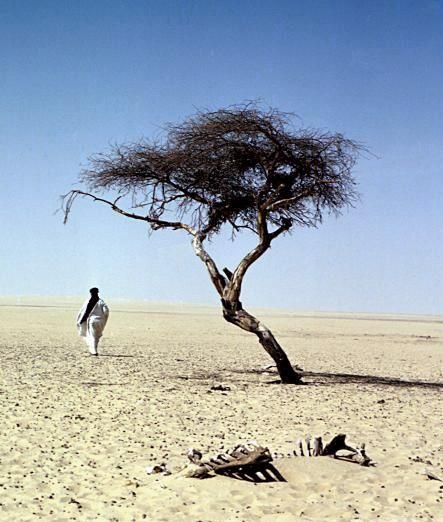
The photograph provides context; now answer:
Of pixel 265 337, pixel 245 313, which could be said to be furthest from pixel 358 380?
pixel 245 313

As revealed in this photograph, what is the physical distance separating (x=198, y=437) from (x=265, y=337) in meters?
6.67

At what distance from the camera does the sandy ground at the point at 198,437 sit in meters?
7.12

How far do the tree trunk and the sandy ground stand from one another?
1.49 feet

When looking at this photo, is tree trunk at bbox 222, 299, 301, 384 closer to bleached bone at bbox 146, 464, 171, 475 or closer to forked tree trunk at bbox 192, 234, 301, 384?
forked tree trunk at bbox 192, 234, 301, 384

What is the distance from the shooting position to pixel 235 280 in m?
16.9

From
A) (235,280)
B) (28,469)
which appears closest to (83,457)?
(28,469)

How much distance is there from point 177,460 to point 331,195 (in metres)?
10.8

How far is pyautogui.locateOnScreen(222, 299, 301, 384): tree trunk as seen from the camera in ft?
54.0

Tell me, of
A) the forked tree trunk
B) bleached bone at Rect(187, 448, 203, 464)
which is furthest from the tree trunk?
bleached bone at Rect(187, 448, 203, 464)

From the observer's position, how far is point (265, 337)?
55.0 ft

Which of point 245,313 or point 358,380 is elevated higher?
point 245,313

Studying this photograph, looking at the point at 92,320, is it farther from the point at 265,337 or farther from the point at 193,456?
the point at 193,456

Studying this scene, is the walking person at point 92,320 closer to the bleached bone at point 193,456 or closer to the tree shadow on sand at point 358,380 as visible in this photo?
the tree shadow on sand at point 358,380

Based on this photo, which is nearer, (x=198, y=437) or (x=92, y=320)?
(x=198, y=437)
